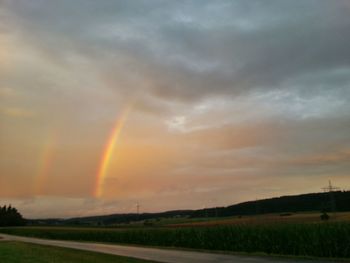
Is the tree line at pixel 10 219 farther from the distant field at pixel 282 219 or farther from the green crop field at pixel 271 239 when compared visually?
the green crop field at pixel 271 239

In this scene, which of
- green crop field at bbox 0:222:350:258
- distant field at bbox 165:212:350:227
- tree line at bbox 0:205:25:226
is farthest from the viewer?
tree line at bbox 0:205:25:226

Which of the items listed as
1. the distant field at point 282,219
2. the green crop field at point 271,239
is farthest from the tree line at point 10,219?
the green crop field at point 271,239

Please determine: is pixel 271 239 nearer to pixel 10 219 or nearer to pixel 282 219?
pixel 282 219

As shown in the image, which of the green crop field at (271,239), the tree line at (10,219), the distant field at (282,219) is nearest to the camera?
the green crop field at (271,239)

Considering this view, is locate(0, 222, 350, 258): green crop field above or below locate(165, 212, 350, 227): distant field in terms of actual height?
below

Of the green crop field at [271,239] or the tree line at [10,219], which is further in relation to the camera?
the tree line at [10,219]

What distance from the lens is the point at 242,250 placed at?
4125cm

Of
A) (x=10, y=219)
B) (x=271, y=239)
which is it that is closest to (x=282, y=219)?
(x=271, y=239)

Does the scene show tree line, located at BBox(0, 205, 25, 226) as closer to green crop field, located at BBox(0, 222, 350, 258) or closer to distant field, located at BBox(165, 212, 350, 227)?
distant field, located at BBox(165, 212, 350, 227)

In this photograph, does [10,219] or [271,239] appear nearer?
[271,239]

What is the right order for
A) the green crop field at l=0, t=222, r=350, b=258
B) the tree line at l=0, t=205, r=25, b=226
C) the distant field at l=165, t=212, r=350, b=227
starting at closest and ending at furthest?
the green crop field at l=0, t=222, r=350, b=258 → the distant field at l=165, t=212, r=350, b=227 → the tree line at l=0, t=205, r=25, b=226

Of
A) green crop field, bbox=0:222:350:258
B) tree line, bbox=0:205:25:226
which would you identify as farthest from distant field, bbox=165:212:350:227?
tree line, bbox=0:205:25:226

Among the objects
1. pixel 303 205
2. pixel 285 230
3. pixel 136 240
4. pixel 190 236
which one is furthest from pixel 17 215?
pixel 285 230

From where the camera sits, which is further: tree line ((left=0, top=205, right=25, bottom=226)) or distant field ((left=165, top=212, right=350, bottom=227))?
tree line ((left=0, top=205, right=25, bottom=226))
